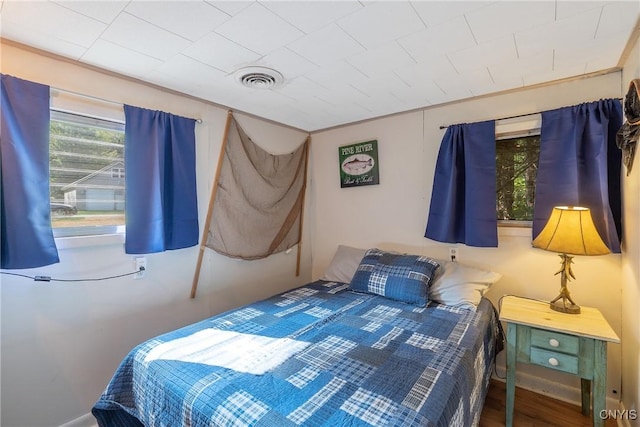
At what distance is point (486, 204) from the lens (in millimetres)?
2186

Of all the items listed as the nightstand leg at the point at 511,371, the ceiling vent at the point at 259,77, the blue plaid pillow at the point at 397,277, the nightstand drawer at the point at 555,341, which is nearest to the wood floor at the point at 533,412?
the nightstand leg at the point at 511,371

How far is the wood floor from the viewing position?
175 cm

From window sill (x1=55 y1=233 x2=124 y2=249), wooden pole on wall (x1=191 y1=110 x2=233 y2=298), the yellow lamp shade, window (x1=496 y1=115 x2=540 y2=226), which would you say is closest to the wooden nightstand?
the yellow lamp shade

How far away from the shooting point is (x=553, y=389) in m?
2.00

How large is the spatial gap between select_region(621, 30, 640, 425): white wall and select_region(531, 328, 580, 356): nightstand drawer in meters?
0.26

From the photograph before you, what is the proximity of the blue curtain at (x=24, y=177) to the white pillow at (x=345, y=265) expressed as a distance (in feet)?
6.68

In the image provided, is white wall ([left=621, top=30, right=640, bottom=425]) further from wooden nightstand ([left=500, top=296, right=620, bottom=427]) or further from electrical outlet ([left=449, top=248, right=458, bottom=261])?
electrical outlet ([left=449, top=248, right=458, bottom=261])

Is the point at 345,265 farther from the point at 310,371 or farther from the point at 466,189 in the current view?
the point at 310,371

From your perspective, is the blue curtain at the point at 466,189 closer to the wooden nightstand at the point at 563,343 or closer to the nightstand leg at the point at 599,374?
the wooden nightstand at the point at 563,343

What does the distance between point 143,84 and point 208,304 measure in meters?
1.79

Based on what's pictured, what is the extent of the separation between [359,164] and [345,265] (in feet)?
3.55

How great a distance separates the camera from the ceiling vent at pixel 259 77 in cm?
179

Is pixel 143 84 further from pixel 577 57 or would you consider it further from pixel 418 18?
pixel 577 57

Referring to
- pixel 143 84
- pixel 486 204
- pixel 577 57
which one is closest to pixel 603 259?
pixel 486 204
